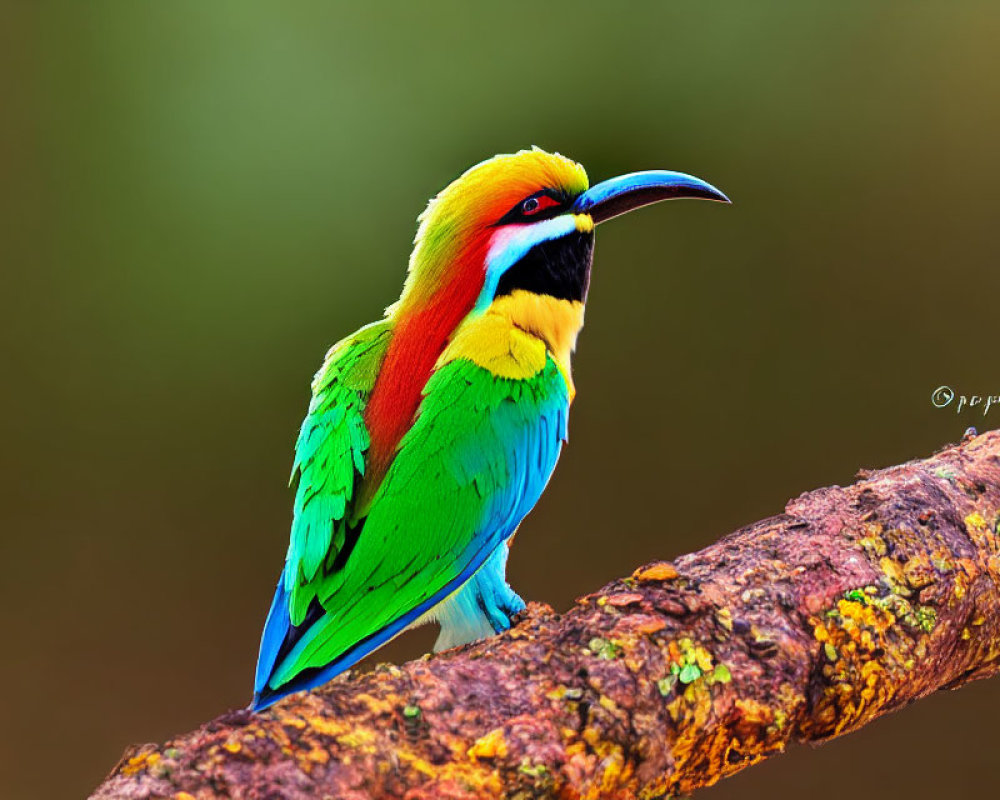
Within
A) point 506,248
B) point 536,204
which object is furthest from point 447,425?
point 536,204

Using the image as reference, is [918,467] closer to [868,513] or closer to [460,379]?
[868,513]

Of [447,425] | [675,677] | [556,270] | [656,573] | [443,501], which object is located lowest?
[675,677]

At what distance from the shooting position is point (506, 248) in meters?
1.96

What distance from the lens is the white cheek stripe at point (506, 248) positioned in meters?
1.96

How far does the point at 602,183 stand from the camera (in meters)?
2.12

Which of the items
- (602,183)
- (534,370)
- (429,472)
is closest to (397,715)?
(429,472)

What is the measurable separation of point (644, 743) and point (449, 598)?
19.3 inches

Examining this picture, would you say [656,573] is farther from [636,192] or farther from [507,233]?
[636,192]

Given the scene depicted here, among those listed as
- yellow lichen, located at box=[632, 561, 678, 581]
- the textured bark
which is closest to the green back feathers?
the textured bark

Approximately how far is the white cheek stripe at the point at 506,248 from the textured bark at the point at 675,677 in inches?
24.1

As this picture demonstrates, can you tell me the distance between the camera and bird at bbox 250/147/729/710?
65.6 inches

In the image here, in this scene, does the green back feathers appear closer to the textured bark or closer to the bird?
the bird

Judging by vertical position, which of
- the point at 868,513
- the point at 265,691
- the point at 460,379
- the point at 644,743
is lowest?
the point at 644,743

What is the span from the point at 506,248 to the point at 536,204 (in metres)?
0.11
